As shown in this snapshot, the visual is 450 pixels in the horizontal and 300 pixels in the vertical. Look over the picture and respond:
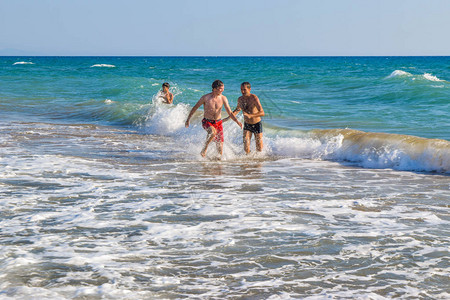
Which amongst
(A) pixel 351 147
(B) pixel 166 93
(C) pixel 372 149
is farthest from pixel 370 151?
(B) pixel 166 93

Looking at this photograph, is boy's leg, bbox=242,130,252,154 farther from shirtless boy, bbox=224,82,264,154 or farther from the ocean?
the ocean


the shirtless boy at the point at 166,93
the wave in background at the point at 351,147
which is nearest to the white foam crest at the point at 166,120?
the shirtless boy at the point at 166,93

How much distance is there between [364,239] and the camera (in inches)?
201

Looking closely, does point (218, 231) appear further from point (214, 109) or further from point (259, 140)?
point (259, 140)

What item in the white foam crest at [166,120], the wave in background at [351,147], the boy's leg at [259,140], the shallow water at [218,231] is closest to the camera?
the shallow water at [218,231]

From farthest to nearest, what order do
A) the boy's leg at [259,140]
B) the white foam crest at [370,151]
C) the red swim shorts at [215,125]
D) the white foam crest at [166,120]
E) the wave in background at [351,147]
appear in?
the white foam crest at [166,120] < the boy's leg at [259,140] < the red swim shorts at [215,125] < the wave in background at [351,147] < the white foam crest at [370,151]

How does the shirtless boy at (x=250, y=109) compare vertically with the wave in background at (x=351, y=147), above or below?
above

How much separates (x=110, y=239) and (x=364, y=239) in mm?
2444

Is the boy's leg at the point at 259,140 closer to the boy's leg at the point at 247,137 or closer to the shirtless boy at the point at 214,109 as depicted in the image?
the boy's leg at the point at 247,137

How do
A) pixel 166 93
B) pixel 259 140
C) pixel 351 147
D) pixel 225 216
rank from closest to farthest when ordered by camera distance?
pixel 225 216, pixel 259 140, pixel 351 147, pixel 166 93

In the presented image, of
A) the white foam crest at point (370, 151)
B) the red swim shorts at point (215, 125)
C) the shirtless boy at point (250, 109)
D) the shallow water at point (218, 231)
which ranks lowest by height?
the shallow water at point (218, 231)

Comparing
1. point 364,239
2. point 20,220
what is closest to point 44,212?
point 20,220

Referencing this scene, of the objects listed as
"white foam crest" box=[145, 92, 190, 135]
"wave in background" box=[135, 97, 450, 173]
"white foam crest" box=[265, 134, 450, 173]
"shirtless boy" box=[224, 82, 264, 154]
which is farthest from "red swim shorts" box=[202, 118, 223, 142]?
"white foam crest" box=[145, 92, 190, 135]

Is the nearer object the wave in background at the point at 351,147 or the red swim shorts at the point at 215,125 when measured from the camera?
the wave in background at the point at 351,147
